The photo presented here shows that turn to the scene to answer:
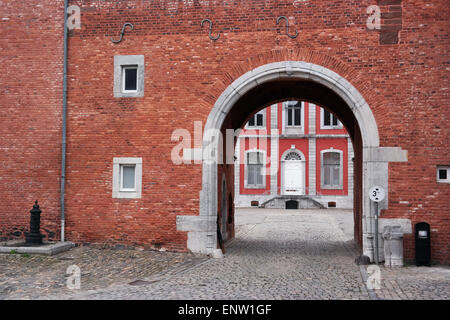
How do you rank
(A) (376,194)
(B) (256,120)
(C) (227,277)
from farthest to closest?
(B) (256,120) → (A) (376,194) → (C) (227,277)

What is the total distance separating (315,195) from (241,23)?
71.3 ft

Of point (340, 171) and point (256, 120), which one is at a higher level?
point (256, 120)

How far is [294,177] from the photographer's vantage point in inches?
1266

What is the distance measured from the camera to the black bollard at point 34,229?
1134 cm

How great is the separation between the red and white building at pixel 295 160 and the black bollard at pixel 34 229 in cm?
2191

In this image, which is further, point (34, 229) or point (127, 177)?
point (127, 177)

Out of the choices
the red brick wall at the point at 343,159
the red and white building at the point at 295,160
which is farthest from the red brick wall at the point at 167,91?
the red brick wall at the point at 343,159

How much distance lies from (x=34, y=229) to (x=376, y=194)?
311 inches

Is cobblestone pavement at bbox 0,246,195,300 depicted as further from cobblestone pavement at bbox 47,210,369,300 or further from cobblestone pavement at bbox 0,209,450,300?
cobblestone pavement at bbox 47,210,369,300

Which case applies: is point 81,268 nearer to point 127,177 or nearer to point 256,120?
point 127,177

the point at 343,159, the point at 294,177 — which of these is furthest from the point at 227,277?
the point at 343,159

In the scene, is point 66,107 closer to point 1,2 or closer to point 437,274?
point 1,2

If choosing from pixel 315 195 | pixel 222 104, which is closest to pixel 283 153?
pixel 315 195

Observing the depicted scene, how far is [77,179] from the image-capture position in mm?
11875
